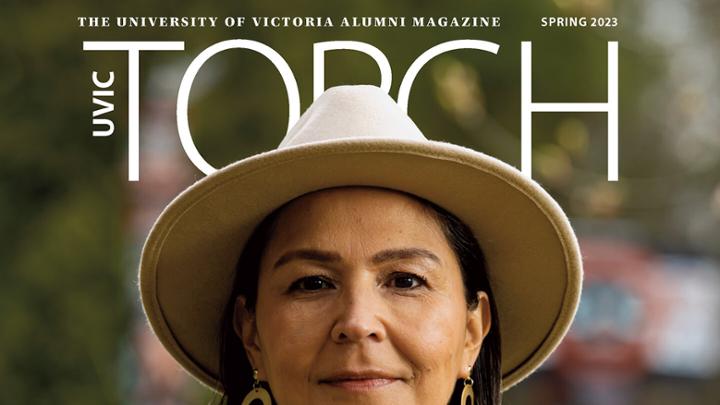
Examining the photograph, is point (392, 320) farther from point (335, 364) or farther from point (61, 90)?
point (61, 90)

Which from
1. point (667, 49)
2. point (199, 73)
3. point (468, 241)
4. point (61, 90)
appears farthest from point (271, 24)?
point (468, 241)

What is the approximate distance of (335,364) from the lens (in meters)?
3.42

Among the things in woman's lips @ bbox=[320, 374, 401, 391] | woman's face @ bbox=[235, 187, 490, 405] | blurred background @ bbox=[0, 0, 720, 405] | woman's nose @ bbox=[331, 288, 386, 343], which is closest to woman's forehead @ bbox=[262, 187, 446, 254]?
woman's face @ bbox=[235, 187, 490, 405]

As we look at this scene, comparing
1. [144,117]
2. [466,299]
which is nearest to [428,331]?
[466,299]

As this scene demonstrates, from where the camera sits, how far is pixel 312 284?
352 centimetres

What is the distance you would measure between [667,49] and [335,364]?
560 centimetres

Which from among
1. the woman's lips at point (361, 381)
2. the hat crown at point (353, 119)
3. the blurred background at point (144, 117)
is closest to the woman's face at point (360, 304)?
the woman's lips at point (361, 381)

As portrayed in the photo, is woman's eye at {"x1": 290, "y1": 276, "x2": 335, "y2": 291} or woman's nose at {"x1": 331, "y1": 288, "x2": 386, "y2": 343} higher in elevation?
woman's eye at {"x1": 290, "y1": 276, "x2": 335, "y2": 291}

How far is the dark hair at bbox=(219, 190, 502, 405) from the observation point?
12.1 feet

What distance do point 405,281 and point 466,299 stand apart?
22 centimetres

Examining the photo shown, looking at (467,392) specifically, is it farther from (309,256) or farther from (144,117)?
(144,117)

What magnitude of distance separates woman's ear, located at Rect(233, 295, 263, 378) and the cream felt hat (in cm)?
9

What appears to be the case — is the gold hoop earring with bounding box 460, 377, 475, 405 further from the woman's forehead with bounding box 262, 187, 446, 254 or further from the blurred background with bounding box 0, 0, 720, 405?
the blurred background with bounding box 0, 0, 720, 405

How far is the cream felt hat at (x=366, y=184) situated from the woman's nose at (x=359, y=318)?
0.80 ft
